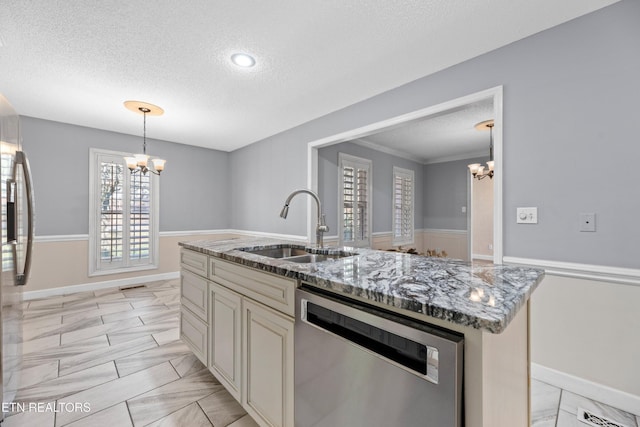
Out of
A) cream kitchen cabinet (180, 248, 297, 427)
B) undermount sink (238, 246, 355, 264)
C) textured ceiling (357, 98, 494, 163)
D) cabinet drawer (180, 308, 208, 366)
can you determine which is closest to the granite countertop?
cream kitchen cabinet (180, 248, 297, 427)

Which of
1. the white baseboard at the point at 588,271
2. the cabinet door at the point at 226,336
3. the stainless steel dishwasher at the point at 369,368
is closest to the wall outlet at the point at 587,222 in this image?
the white baseboard at the point at 588,271

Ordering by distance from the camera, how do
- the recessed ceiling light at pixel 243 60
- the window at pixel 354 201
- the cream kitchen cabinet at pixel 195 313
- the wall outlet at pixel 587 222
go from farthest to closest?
the window at pixel 354 201 → the recessed ceiling light at pixel 243 60 → the cream kitchen cabinet at pixel 195 313 → the wall outlet at pixel 587 222

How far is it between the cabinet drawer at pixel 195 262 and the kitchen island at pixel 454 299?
1.03 ft

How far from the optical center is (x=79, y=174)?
420 cm

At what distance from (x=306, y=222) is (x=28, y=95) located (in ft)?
11.5

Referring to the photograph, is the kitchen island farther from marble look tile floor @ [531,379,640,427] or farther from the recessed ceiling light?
the recessed ceiling light

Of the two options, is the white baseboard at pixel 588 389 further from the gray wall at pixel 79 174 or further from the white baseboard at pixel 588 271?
the gray wall at pixel 79 174

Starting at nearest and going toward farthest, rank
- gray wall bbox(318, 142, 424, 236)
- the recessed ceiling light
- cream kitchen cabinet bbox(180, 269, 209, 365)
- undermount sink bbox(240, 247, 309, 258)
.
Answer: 1. cream kitchen cabinet bbox(180, 269, 209, 365)
2. undermount sink bbox(240, 247, 309, 258)
3. the recessed ceiling light
4. gray wall bbox(318, 142, 424, 236)

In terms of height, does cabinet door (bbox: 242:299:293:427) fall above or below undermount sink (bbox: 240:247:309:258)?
below

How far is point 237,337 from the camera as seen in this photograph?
159 cm

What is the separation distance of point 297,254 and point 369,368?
4.41 feet

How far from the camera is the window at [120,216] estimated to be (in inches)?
171

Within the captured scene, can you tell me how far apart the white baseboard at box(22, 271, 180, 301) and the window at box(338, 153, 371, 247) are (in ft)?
10.7

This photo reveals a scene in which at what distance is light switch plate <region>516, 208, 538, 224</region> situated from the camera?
2.03 metres
